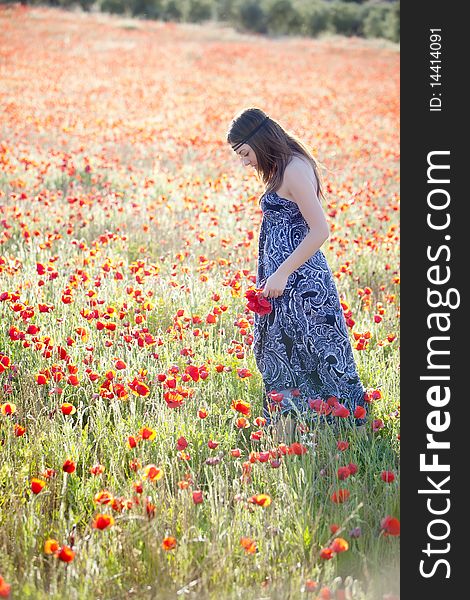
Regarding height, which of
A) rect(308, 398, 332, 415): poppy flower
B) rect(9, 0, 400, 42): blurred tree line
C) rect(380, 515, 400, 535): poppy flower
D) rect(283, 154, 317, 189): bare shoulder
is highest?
rect(9, 0, 400, 42): blurred tree line

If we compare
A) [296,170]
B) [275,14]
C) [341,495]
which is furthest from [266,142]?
[275,14]

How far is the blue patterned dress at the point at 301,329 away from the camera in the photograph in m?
3.69

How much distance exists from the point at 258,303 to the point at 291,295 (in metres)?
0.25

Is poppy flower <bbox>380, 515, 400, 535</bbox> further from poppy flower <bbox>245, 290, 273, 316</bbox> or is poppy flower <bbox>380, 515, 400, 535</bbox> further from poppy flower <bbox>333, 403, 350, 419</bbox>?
poppy flower <bbox>245, 290, 273, 316</bbox>

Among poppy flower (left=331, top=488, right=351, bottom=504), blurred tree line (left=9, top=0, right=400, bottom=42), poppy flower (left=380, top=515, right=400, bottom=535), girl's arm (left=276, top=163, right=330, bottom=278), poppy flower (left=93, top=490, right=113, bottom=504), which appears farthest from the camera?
blurred tree line (left=9, top=0, right=400, bottom=42)

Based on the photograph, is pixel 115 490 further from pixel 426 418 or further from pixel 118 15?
pixel 118 15

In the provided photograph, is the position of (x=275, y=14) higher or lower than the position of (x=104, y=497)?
higher

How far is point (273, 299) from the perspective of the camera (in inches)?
148

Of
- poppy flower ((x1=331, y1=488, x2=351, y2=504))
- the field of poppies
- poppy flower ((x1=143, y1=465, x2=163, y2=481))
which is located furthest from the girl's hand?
poppy flower ((x1=143, y1=465, x2=163, y2=481))

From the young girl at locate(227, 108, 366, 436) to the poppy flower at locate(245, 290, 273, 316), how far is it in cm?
6

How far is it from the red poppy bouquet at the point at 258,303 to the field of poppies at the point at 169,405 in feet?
0.09

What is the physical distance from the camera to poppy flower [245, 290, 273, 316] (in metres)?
3.49

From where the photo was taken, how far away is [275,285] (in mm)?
3531

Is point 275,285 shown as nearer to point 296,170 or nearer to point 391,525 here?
point 296,170
